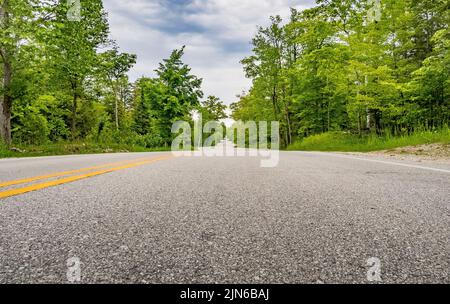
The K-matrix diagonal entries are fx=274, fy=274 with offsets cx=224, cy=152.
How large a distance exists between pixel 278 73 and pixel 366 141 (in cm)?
1312

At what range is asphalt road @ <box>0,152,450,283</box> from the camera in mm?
1064

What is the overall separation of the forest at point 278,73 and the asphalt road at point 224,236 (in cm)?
1167

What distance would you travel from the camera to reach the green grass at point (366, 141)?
10.3m

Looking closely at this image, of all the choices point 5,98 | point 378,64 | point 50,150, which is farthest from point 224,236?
point 378,64

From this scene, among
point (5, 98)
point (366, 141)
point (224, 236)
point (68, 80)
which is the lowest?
point (224, 236)

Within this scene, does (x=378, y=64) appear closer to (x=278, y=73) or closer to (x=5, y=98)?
(x=278, y=73)

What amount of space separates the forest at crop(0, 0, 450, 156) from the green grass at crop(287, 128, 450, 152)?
2.64 ft

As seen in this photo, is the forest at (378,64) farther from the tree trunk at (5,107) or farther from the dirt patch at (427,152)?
the tree trunk at (5,107)

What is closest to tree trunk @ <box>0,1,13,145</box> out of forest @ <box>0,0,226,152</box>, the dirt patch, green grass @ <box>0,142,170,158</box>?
forest @ <box>0,0,226,152</box>

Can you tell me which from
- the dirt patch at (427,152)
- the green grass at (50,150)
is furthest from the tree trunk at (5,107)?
the dirt patch at (427,152)

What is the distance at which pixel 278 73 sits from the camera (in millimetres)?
25688
